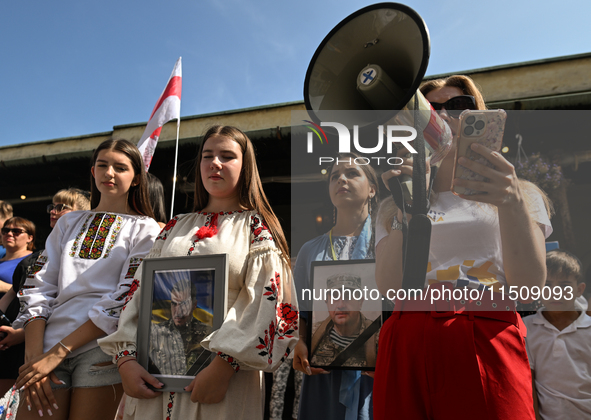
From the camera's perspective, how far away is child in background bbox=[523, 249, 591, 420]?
94.3 inches

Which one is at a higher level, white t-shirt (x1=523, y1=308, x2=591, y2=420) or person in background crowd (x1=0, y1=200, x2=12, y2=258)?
person in background crowd (x1=0, y1=200, x2=12, y2=258)

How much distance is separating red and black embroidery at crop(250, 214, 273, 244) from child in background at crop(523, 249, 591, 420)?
1.92m

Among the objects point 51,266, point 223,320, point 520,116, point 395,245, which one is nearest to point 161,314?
point 223,320

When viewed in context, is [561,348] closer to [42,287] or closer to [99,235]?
[99,235]

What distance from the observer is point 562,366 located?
249cm

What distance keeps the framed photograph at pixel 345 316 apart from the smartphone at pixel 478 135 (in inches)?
41.9

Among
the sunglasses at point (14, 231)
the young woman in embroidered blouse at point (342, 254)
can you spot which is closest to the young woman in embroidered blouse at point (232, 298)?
the young woman in embroidered blouse at point (342, 254)

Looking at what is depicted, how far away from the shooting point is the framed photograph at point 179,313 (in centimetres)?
160

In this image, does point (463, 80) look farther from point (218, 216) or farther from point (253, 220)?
point (218, 216)

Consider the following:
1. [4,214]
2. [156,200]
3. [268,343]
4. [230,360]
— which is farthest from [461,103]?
[4,214]

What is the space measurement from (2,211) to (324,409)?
151 inches

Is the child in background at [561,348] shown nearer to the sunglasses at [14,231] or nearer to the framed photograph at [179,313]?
the framed photograph at [179,313]

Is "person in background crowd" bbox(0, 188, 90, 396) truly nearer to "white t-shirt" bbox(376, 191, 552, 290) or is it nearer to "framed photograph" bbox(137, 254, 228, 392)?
"framed photograph" bbox(137, 254, 228, 392)

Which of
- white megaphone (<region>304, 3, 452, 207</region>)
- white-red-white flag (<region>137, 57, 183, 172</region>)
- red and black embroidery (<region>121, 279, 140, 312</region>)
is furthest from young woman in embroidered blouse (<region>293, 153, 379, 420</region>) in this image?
white-red-white flag (<region>137, 57, 183, 172</region>)
